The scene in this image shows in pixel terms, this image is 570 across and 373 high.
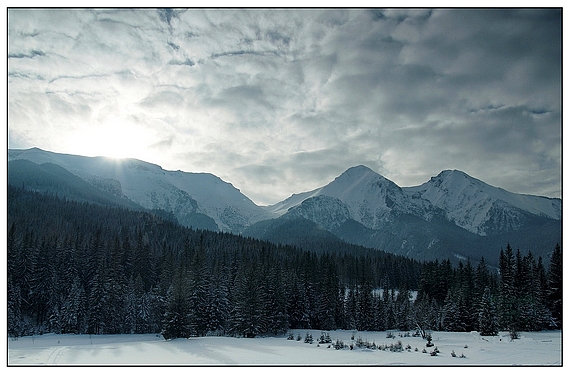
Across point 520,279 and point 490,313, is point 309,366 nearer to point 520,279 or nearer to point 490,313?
point 490,313

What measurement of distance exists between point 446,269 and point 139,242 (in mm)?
66183

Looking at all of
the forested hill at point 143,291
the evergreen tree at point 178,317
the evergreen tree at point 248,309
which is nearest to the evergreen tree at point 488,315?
the forested hill at point 143,291

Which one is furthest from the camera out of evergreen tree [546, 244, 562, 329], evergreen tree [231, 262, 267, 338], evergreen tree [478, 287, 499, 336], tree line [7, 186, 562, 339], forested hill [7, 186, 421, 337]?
forested hill [7, 186, 421, 337]

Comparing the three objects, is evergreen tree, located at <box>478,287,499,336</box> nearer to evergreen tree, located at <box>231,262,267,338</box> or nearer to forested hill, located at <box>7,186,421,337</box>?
forested hill, located at <box>7,186,421,337</box>

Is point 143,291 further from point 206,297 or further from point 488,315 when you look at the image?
point 488,315

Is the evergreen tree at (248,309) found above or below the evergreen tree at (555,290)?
below

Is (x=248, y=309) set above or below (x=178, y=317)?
below

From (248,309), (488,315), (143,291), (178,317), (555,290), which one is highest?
(555,290)

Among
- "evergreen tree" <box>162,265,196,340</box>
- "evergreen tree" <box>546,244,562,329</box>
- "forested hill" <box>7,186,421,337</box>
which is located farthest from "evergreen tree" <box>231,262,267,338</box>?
"evergreen tree" <box>546,244,562,329</box>

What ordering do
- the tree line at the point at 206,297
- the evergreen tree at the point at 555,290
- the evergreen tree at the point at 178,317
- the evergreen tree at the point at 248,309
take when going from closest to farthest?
the evergreen tree at the point at 178,317
the evergreen tree at the point at 555,290
the tree line at the point at 206,297
the evergreen tree at the point at 248,309

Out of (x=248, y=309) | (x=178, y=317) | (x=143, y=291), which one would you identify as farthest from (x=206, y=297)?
(x=178, y=317)

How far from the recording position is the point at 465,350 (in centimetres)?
2678

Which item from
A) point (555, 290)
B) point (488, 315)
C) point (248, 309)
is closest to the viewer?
point (555, 290)

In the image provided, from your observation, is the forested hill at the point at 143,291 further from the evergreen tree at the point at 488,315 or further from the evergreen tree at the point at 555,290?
the evergreen tree at the point at 555,290
